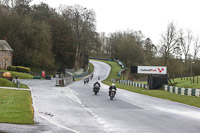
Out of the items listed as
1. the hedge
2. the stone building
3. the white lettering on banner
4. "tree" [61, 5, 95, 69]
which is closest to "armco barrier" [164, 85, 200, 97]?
the white lettering on banner

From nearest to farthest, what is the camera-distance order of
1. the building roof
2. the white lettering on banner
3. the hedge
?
the white lettering on banner < the hedge < the building roof

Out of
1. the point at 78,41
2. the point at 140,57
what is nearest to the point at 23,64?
the point at 78,41

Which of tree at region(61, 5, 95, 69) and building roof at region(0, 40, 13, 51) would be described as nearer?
building roof at region(0, 40, 13, 51)

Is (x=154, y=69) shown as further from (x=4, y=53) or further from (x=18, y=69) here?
(x=4, y=53)

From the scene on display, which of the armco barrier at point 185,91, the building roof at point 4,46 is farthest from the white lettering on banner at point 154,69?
the building roof at point 4,46

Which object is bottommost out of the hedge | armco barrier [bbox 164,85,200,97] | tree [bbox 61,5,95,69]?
armco barrier [bbox 164,85,200,97]

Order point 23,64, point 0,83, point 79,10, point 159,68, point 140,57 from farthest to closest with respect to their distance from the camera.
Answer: point 140,57 → point 79,10 → point 23,64 → point 159,68 → point 0,83

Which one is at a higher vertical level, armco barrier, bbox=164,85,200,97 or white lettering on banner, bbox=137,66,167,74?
white lettering on banner, bbox=137,66,167,74

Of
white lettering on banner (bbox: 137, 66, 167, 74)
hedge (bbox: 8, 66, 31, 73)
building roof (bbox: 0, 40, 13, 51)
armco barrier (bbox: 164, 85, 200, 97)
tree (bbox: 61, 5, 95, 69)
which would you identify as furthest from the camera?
tree (bbox: 61, 5, 95, 69)

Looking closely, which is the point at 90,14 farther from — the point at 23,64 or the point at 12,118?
the point at 12,118

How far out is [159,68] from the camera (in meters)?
47.0

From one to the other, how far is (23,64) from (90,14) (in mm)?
27652

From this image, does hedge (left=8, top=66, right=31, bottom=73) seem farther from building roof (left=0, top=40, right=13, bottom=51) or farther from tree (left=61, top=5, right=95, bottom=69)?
tree (left=61, top=5, right=95, bottom=69)

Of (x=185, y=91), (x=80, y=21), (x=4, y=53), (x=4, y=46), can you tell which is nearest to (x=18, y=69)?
(x=4, y=53)
